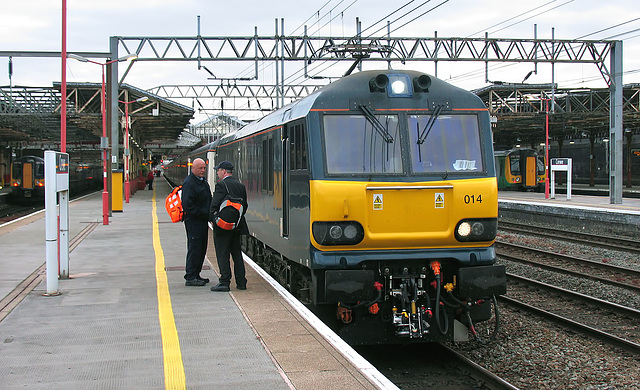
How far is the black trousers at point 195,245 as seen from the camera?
9.03m

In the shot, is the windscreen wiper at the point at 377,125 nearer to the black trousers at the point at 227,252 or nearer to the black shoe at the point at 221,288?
the black trousers at the point at 227,252

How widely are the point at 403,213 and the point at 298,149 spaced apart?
4.92 ft

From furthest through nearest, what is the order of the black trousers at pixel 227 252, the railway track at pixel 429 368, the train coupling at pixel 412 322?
the black trousers at pixel 227 252 → the train coupling at pixel 412 322 → the railway track at pixel 429 368

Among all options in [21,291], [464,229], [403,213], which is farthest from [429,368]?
[21,291]

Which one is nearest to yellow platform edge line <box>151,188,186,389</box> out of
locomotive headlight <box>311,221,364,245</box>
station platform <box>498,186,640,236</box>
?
locomotive headlight <box>311,221,364,245</box>

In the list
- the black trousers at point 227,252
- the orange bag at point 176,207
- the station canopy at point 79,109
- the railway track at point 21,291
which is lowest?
the railway track at point 21,291

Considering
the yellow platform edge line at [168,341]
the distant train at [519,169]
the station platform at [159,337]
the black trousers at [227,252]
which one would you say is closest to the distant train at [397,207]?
the station platform at [159,337]

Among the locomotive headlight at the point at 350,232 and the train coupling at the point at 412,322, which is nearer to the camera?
the locomotive headlight at the point at 350,232

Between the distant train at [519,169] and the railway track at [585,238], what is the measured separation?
19.7m

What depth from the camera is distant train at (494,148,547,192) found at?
42875 millimetres

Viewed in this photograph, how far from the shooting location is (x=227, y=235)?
860 cm

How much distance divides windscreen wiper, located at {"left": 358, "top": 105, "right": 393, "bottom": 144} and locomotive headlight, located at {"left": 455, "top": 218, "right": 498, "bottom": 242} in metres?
1.21

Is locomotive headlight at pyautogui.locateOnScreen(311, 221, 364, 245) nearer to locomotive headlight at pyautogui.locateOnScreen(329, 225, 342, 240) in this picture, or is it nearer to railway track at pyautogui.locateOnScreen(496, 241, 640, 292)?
locomotive headlight at pyautogui.locateOnScreen(329, 225, 342, 240)

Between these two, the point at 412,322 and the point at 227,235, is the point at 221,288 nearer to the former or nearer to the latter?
the point at 227,235
